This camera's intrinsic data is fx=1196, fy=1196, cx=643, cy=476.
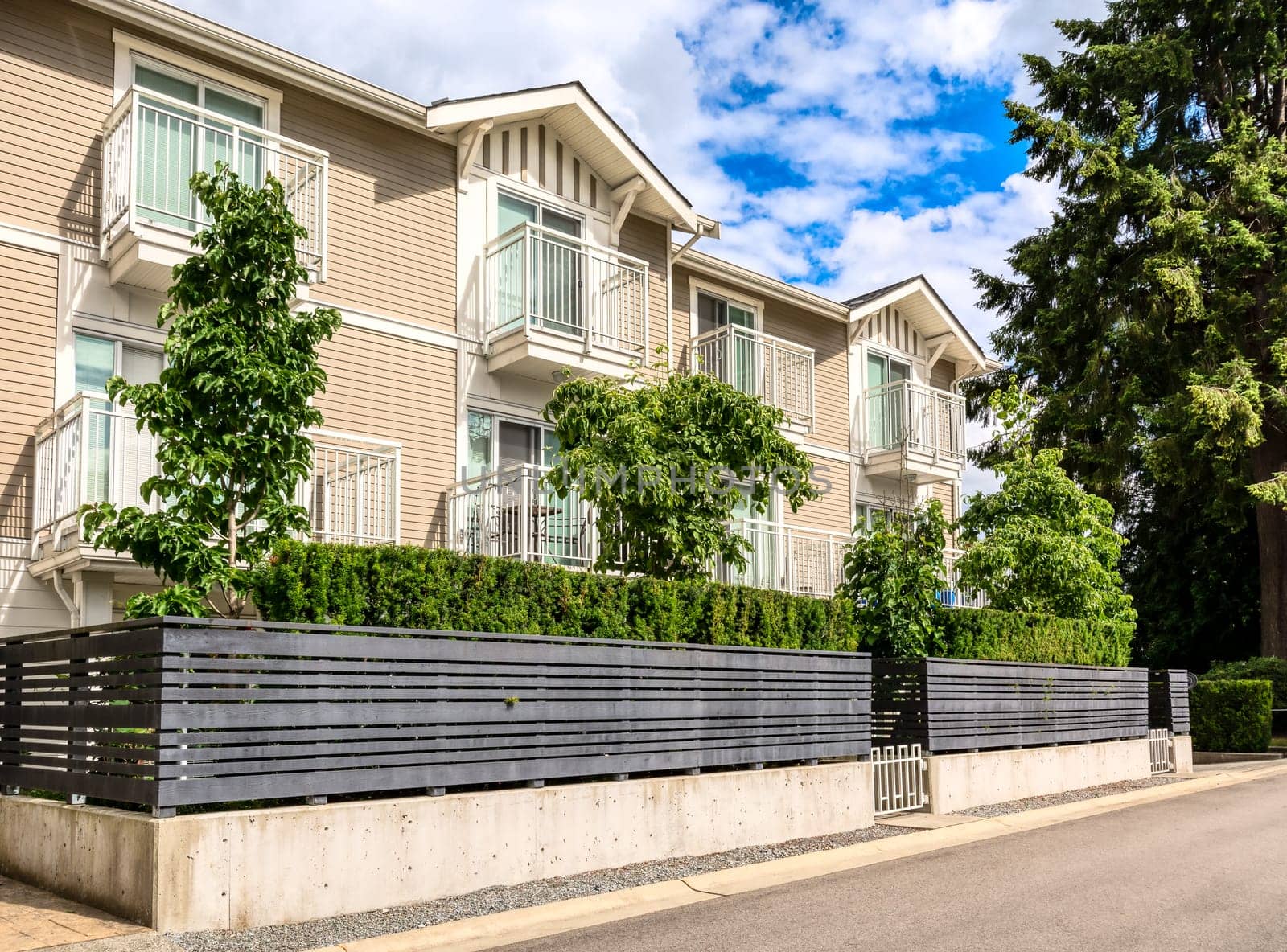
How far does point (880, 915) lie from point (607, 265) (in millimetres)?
11210

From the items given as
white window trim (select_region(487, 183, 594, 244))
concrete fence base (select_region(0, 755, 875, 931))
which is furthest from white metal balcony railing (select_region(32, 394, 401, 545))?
white window trim (select_region(487, 183, 594, 244))

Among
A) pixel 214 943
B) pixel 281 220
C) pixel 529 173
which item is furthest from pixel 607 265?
pixel 214 943

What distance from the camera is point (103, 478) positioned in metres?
11.6

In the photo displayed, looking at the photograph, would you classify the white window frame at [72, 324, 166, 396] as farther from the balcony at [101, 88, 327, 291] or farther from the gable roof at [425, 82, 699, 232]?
the gable roof at [425, 82, 699, 232]

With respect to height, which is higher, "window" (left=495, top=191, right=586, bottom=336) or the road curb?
"window" (left=495, top=191, right=586, bottom=336)

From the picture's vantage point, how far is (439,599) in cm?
922

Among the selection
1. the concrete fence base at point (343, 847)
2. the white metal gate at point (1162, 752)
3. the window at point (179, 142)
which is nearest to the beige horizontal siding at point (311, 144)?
the window at point (179, 142)

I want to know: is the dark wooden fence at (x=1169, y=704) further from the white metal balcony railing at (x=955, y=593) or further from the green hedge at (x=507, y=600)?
the green hedge at (x=507, y=600)

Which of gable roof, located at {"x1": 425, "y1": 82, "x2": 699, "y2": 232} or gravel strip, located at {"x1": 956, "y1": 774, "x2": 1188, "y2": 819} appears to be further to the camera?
gable roof, located at {"x1": 425, "y1": 82, "x2": 699, "y2": 232}

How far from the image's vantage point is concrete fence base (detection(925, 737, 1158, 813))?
46.0 feet

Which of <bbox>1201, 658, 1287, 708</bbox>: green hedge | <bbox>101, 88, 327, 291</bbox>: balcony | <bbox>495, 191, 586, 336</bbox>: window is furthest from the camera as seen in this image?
<bbox>1201, 658, 1287, 708</bbox>: green hedge

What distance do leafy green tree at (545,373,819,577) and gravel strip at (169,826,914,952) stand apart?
3.68 m

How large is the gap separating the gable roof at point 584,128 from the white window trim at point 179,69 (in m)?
2.03

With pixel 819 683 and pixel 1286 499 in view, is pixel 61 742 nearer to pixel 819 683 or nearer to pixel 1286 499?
pixel 819 683
